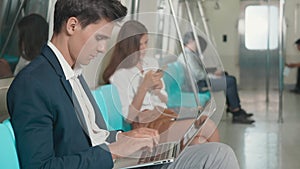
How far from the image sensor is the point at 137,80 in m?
1.81

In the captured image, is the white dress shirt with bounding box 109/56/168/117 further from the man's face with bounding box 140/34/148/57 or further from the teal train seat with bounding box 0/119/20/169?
the teal train seat with bounding box 0/119/20/169

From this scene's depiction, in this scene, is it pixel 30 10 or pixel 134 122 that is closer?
pixel 134 122

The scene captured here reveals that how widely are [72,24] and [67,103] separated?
222 mm

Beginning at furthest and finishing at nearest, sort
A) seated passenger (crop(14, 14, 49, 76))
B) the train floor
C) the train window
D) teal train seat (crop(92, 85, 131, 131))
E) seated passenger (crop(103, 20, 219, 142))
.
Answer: the train window < the train floor < seated passenger (crop(14, 14, 49, 76)) < teal train seat (crop(92, 85, 131, 131)) < seated passenger (crop(103, 20, 219, 142))

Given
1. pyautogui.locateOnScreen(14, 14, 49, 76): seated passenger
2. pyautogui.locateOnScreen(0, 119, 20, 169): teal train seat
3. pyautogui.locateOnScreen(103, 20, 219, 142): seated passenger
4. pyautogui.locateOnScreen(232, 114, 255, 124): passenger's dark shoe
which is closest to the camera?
pyautogui.locateOnScreen(0, 119, 20, 169): teal train seat

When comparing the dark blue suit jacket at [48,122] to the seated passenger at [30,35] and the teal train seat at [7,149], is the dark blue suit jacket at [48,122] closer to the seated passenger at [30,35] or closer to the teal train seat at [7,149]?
the teal train seat at [7,149]

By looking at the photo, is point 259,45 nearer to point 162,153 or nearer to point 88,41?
point 162,153

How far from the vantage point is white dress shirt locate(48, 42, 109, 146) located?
1.20 metres

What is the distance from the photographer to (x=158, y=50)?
1.79 metres

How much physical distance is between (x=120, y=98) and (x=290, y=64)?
5375mm

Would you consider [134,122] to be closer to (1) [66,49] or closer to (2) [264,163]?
(1) [66,49]

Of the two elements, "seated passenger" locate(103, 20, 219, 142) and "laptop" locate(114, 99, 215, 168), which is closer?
"laptop" locate(114, 99, 215, 168)

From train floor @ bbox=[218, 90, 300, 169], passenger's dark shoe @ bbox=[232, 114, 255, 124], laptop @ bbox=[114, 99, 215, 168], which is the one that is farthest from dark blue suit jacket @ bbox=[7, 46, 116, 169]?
passenger's dark shoe @ bbox=[232, 114, 255, 124]

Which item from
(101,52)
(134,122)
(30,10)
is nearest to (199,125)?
(134,122)
